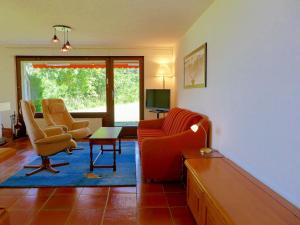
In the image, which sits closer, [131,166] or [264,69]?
[264,69]

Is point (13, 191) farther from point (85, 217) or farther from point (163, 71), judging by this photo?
point (163, 71)

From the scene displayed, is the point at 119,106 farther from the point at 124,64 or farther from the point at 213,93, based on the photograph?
the point at 213,93

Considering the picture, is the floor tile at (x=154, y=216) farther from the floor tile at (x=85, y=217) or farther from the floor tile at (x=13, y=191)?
the floor tile at (x=13, y=191)

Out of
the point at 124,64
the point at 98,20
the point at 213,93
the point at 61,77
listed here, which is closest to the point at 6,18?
the point at 98,20

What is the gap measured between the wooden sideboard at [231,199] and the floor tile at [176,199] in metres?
0.31

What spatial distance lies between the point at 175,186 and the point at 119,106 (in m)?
3.46

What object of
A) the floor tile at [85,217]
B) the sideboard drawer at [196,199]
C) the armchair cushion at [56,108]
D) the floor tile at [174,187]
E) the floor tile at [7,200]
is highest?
the armchair cushion at [56,108]

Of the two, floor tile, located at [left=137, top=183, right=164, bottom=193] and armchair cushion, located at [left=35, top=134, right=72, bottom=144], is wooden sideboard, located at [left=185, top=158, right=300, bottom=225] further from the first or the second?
armchair cushion, located at [left=35, top=134, right=72, bottom=144]

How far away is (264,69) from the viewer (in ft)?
5.87

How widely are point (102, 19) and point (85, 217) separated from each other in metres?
2.92

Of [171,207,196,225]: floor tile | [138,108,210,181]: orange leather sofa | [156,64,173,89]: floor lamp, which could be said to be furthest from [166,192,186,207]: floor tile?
[156,64,173,89]: floor lamp

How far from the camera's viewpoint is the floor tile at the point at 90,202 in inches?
98.9

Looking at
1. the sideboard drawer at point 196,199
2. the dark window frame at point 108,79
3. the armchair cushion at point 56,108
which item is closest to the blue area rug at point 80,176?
the sideboard drawer at point 196,199

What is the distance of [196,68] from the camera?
145 inches
